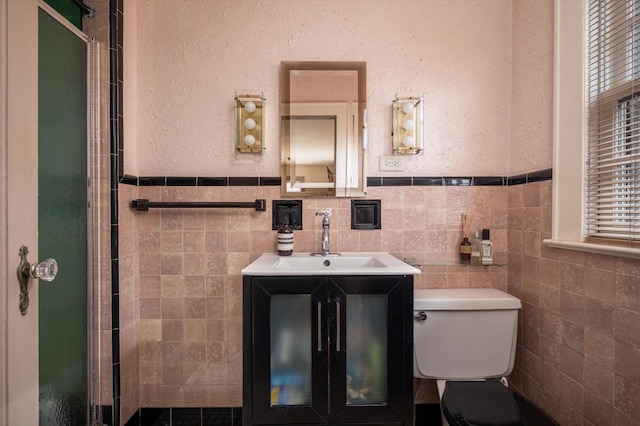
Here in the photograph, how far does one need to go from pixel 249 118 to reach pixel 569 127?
1.42m

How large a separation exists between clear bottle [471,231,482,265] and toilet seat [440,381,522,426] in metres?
0.58

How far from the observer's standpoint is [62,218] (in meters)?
1.14

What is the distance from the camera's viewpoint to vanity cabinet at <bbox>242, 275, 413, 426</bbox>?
3.80 feet

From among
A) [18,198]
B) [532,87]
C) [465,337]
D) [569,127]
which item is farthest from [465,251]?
[18,198]

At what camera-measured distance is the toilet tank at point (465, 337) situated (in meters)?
1.33

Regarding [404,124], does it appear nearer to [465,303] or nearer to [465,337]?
[465,303]

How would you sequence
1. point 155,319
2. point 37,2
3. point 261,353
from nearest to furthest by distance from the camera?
point 37,2 < point 261,353 < point 155,319

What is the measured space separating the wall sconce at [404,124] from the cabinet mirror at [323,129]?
0.55 feet

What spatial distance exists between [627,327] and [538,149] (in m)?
0.78

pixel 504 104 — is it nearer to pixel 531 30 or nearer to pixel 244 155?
pixel 531 30

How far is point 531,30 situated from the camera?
143 cm

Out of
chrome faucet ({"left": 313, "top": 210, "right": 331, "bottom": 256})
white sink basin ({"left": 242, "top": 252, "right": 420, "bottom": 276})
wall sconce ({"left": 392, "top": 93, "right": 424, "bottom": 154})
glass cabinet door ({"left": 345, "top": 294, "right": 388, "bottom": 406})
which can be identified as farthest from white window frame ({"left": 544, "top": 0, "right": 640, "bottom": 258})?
chrome faucet ({"left": 313, "top": 210, "right": 331, "bottom": 256})

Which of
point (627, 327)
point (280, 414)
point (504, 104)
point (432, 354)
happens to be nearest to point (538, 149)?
point (504, 104)

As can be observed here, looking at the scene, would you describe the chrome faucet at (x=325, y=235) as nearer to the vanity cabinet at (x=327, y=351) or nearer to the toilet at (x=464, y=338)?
the vanity cabinet at (x=327, y=351)
